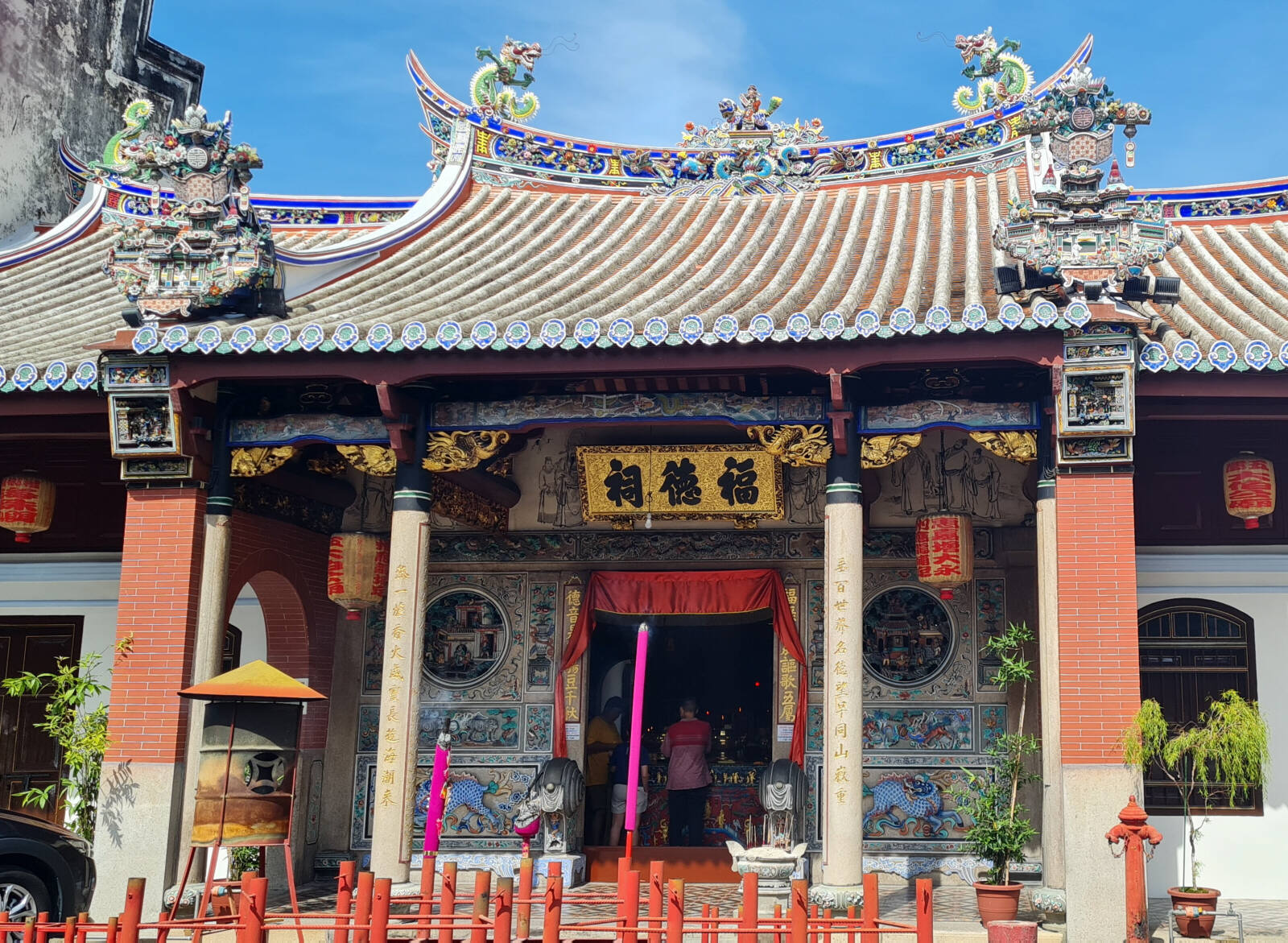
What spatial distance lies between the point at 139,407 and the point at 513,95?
5671 mm

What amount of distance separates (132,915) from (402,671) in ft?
11.7

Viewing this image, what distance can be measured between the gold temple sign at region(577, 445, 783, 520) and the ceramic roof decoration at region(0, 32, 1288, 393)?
141 centimetres

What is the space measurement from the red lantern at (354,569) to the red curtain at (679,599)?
5.86 ft

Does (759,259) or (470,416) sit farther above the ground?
(759,259)

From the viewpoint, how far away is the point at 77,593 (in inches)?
501

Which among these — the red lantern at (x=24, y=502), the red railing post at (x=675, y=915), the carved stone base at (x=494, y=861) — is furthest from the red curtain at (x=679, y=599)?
the red railing post at (x=675, y=915)

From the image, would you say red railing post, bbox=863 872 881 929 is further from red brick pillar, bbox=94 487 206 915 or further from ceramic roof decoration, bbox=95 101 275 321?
ceramic roof decoration, bbox=95 101 275 321

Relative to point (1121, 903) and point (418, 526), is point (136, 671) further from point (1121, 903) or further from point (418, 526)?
point (1121, 903)

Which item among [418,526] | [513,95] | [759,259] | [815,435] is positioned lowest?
[418,526]

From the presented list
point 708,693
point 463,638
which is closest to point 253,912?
point 463,638

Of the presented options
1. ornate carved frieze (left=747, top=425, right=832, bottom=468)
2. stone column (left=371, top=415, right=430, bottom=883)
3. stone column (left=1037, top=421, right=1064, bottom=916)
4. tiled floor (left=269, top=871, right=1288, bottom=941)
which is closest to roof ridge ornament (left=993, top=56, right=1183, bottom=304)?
stone column (left=1037, top=421, right=1064, bottom=916)

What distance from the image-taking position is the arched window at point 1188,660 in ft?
36.3

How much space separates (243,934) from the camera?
6172 millimetres

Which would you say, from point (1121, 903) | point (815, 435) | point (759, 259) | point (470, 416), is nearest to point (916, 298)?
point (815, 435)
